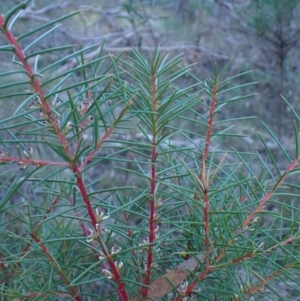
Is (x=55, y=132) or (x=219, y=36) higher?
(x=55, y=132)

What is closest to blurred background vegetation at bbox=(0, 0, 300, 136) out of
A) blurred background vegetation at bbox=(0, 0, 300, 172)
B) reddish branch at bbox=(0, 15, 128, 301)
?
blurred background vegetation at bbox=(0, 0, 300, 172)

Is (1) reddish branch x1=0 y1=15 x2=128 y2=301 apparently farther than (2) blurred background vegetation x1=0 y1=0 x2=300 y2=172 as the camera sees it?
No

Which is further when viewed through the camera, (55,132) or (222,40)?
(222,40)

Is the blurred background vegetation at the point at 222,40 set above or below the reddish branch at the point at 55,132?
below

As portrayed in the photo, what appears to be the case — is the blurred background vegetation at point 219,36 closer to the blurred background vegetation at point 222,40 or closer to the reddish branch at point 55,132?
the blurred background vegetation at point 222,40

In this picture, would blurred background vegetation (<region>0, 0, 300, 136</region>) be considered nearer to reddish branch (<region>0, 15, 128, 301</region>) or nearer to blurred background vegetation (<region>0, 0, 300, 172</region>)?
blurred background vegetation (<region>0, 0, 300, 172</region>)

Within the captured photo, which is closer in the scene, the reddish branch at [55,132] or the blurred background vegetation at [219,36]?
the reddish branch at [55,132]

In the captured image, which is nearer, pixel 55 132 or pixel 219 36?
pixel 55 132

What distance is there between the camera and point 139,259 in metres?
0.52

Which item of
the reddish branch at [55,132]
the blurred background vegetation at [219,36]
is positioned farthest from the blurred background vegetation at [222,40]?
the reddish branch at [55,132]

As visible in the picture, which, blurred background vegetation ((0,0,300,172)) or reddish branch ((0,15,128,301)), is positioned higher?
reddish branch ((0,15,128,301))

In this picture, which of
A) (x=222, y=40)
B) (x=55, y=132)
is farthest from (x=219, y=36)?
(x=55, y=132)

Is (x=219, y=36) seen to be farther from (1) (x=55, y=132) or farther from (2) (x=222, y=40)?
(1) (x=55, y=132)

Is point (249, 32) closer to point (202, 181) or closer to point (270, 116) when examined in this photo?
point (270, 116)
